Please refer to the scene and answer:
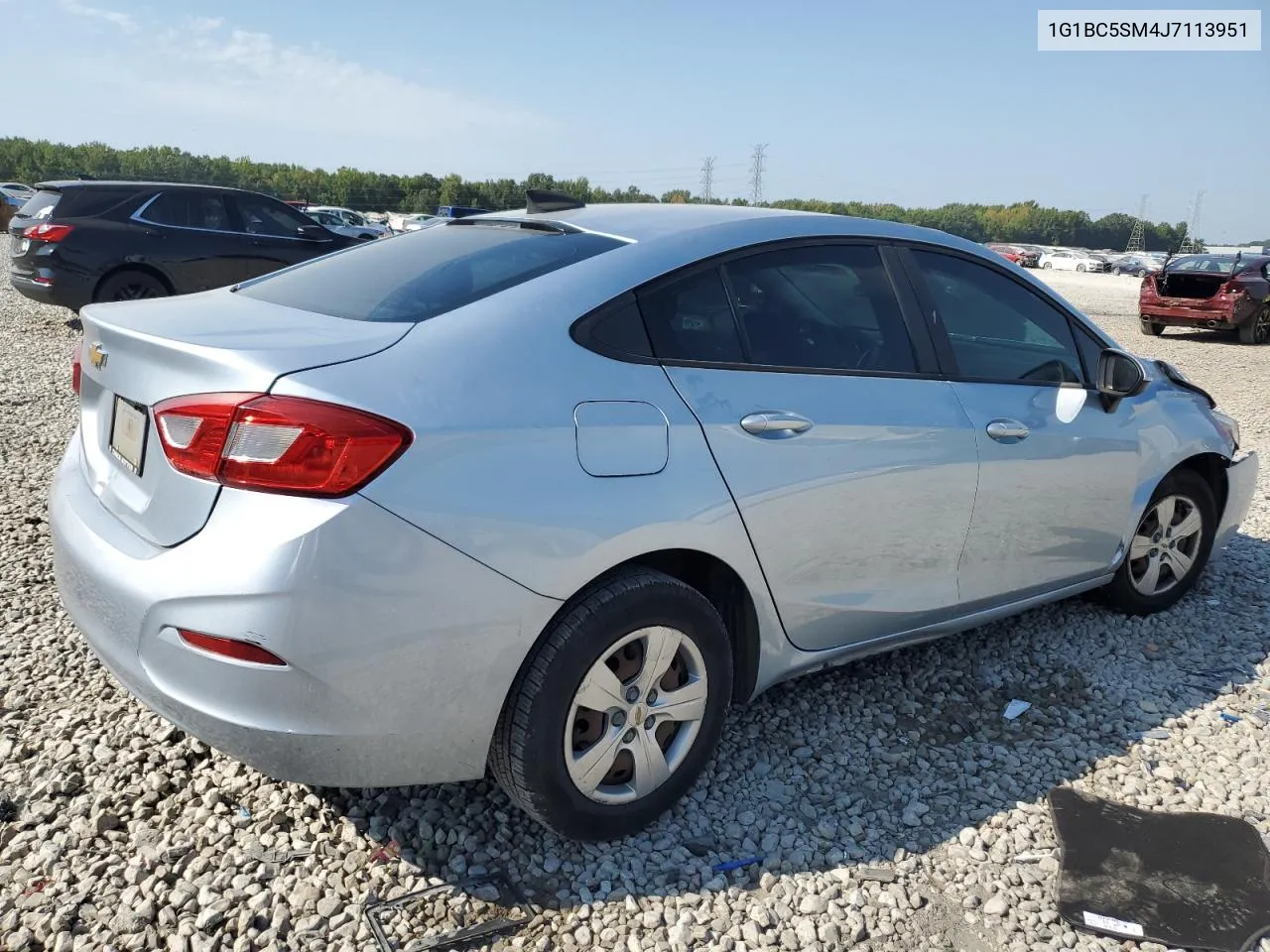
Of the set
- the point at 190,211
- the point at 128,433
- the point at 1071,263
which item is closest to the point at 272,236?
the point at 190,211

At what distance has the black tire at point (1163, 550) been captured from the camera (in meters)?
4.09

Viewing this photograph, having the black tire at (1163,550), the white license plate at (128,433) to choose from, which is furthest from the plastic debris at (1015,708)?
the white license plate at (128,433)

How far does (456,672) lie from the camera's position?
2.14m

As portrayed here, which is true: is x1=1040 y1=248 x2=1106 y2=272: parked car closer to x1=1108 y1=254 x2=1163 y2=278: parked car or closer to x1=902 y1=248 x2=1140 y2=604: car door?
x1=1108 y1=254 x2=1163 y2=278: parked car

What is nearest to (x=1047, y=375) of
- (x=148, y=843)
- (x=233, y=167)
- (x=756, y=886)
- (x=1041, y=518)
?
(x=1041, y=518)

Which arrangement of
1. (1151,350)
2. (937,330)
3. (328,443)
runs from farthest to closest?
(1151,350)
(937,330)
(328,443)

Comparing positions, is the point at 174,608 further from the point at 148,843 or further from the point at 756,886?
the point at 756,886

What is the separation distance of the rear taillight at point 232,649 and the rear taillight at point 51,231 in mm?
9831

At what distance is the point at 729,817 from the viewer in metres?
2.76

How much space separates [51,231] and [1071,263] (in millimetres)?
65429

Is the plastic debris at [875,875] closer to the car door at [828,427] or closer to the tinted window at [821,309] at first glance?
the car door at [828,427]

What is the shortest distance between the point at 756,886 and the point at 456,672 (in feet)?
3.28

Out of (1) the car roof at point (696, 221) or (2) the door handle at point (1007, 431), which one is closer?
(1) the car roof at point (696, 221)

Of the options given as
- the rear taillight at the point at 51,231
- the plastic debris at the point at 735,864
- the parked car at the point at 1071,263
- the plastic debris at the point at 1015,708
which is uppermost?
the parked car at the point at 1071,263
